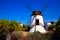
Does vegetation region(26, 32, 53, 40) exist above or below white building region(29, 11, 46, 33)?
below

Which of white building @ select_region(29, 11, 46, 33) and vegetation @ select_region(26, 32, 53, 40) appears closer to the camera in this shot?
vegetation @ select_region(26, 32, 53, 40)

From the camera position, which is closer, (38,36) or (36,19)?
(38,36)

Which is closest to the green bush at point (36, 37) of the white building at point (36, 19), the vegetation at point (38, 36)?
the vegetation at point (38, 36)

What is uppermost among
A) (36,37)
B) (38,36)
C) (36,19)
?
(36,19)

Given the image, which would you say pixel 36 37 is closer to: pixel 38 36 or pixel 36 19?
pixel 38 36

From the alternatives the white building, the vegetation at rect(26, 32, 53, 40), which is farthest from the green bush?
the white building

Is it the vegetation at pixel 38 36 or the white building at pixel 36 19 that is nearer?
the vegetation at pixel 38 36

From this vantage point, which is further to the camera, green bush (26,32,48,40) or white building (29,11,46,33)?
white building (29,11,46,33)

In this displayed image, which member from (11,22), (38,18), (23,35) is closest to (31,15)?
(38,18)

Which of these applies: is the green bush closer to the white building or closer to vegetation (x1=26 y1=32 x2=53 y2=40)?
vegetation (x1=26 y1=32 x2=53 y2=40)

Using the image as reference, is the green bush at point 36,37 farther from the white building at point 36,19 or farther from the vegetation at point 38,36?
the white building at point 36,19

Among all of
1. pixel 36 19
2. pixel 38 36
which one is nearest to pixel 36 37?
pixel 38 36

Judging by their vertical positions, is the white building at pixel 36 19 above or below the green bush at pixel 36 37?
above

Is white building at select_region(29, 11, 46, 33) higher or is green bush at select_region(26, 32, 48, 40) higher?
white building at select_region(29, 11, 46, 33)
